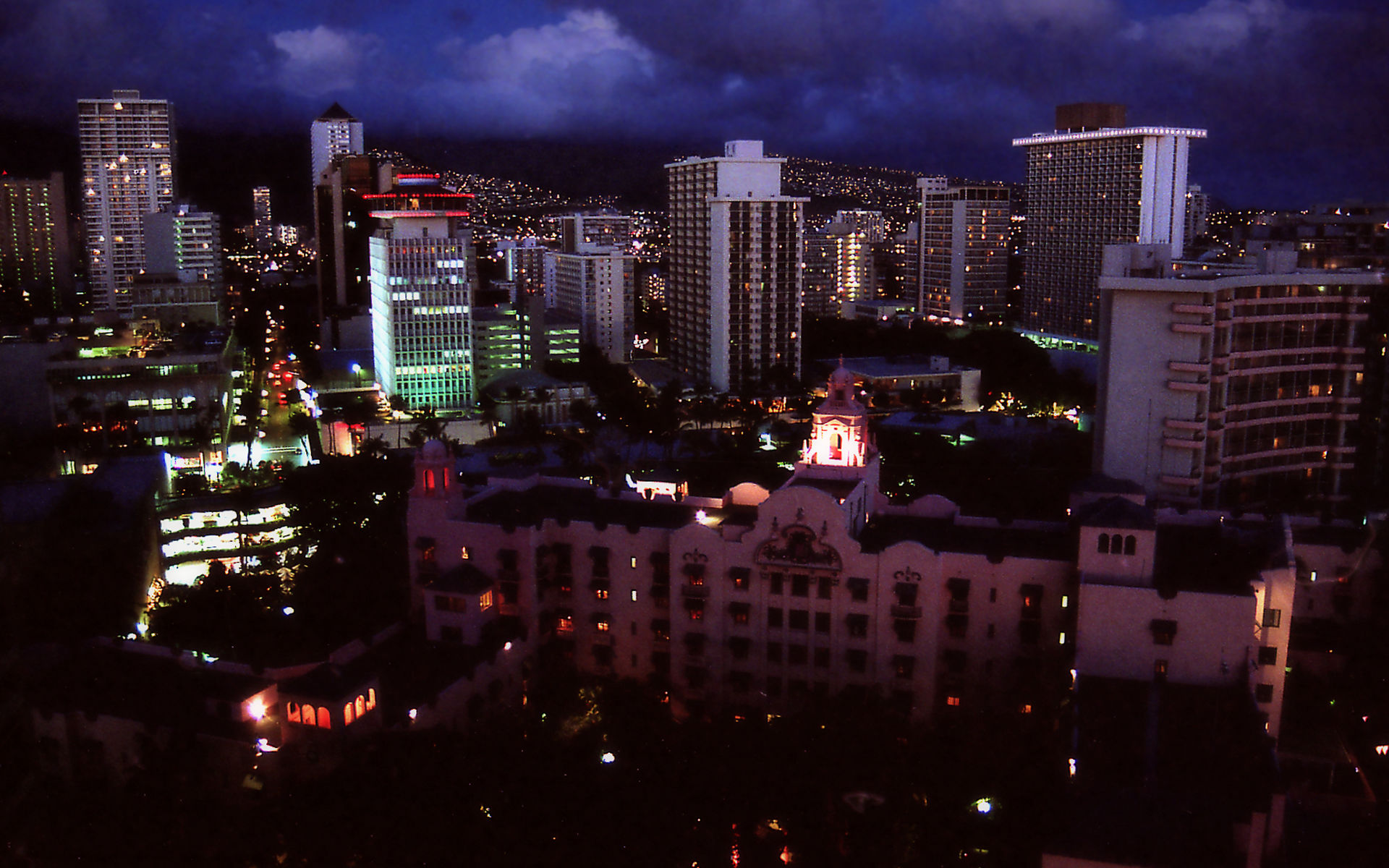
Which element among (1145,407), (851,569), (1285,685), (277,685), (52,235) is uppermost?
(52,235)

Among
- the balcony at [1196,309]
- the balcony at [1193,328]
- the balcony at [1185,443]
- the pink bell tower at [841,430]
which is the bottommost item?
the balcony at [1185,443]

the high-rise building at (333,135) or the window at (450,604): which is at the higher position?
the high-rise building at (333,135)

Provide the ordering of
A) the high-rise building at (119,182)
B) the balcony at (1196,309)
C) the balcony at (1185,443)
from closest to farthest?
the balcony at (1196,309), the balcony at (1185,443), the high-rise building at (119,182)

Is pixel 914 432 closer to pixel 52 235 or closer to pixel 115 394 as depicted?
pixel 115 394

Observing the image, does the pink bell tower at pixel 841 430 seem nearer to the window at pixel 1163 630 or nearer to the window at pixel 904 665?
the window at pixel 904 665

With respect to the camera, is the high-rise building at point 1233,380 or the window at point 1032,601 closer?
the window at point 1032,601

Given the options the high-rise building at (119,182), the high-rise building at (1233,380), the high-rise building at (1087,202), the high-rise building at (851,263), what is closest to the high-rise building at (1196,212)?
the high-rise building at (1087,202)

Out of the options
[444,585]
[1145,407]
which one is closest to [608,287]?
[1145,407]
